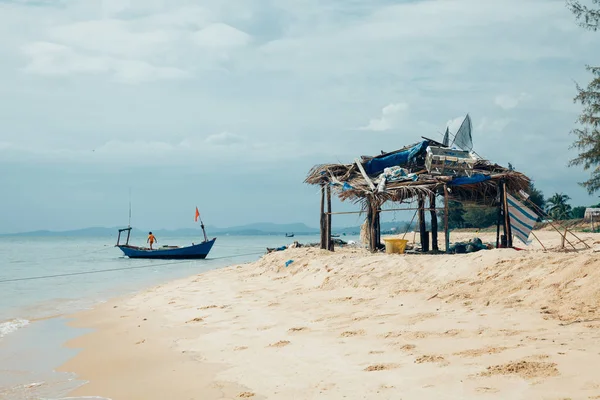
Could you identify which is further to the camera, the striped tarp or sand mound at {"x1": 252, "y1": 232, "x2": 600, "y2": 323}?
the striped tarp

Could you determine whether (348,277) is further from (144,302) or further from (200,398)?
(200,398)

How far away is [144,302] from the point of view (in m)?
12.7

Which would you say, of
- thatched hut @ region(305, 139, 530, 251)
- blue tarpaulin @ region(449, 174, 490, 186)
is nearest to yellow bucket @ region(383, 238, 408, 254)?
thatched hut @ region(305, 139, 530, 251)

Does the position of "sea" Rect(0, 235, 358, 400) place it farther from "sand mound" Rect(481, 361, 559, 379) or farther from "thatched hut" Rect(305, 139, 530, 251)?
"thatched hut" Rect(305, 139, 530, 251)

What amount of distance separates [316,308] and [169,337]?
2383 mm

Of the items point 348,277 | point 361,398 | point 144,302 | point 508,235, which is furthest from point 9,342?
point 508,235

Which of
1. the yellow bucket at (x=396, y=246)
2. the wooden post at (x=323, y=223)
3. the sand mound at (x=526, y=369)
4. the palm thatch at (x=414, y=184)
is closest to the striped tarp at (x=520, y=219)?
the palm thatch at (x=414, y=184)

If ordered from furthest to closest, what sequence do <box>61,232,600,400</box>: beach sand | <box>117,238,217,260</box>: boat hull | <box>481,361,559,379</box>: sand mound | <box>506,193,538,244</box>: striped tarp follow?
<box>117,238,217,260</box>: boat hull
<box>506,193,538,244</box>: striped tarp
<box>61,232,600,400</box>: beach sand
<box>481,361,559,379</box>: sand mound

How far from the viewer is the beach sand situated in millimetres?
4738

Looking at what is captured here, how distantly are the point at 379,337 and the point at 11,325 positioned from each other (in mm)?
7944

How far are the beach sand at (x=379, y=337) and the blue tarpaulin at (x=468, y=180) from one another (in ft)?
12.1

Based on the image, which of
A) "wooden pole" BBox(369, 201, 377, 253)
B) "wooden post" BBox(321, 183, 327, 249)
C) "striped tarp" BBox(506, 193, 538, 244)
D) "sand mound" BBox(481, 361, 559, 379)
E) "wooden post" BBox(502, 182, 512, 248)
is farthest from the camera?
"wooden post" BBox(321, 183, 327, 249)

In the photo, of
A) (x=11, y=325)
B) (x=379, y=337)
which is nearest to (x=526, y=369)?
(x=379, y=337)

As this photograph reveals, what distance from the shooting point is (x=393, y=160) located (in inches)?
656
